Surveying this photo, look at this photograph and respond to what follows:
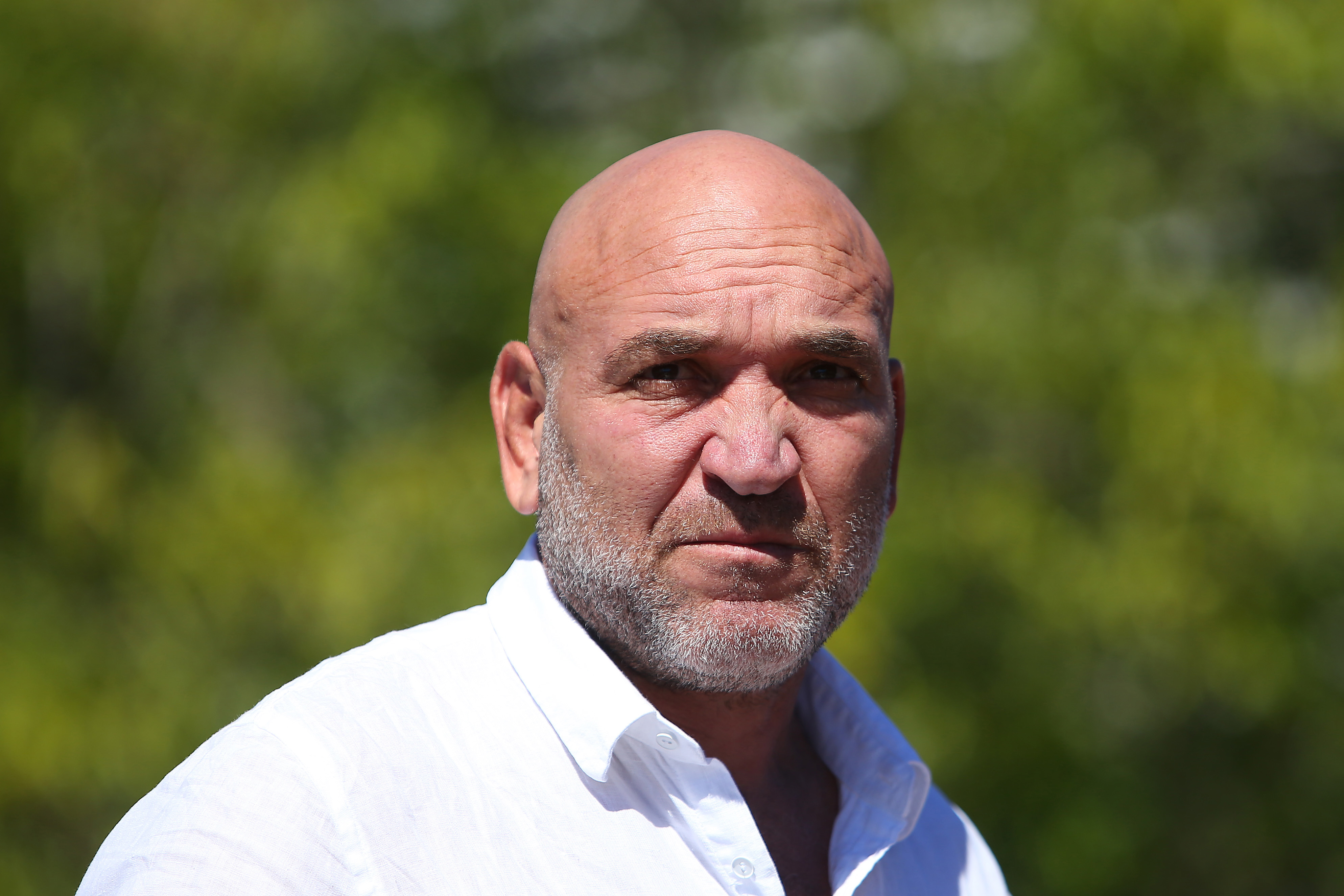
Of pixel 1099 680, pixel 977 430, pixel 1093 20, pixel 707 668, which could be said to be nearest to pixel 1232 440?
pixel 977 430

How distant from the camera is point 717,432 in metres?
1.79

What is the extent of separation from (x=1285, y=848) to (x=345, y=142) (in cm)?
612

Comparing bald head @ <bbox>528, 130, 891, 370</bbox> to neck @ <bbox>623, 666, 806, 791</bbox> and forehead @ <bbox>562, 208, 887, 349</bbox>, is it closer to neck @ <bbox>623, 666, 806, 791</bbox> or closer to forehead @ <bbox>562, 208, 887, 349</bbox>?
forehead @ <bbox>562, 208, 887, 349</bbox>

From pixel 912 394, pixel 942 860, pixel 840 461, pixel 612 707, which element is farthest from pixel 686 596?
pixel 912 394

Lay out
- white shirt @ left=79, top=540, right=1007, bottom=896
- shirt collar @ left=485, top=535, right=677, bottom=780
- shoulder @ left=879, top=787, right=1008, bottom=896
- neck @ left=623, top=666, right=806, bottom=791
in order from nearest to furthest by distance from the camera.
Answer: white shirt @ left=79, top=540, right=1007, bottom=896
shirt collar @ left=485, top=535, right=677, bottom=780
neck @ left=623, top=666, right=806, bottom=791
shoulder @ left=879, top=787, right=1008, bottom=896

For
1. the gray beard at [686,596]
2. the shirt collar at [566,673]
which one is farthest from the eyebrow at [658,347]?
the shirt collar at [566,673]

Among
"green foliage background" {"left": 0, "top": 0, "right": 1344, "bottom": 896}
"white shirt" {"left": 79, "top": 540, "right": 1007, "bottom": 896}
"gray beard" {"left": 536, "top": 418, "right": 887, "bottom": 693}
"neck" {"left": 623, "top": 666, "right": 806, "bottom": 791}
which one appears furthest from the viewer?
"green foliage background" {"left": 0, "top": 0, "right": 1344, "bottom": 896}

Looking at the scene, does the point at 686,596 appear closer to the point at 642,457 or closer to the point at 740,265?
the point at 642,457

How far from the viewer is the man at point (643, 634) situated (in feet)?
4.94

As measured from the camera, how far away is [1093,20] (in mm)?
5648

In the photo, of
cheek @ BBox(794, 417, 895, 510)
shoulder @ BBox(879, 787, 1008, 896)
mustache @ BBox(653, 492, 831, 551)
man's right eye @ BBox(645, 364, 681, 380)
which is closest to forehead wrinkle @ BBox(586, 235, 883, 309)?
man's right eye @ BBox(645, 364, 681, 380)

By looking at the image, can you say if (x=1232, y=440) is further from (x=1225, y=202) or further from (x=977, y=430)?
(x=1225, y=202)

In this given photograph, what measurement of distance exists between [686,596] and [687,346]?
14.7 inches

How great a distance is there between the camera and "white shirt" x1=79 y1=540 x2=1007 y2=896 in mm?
1440
